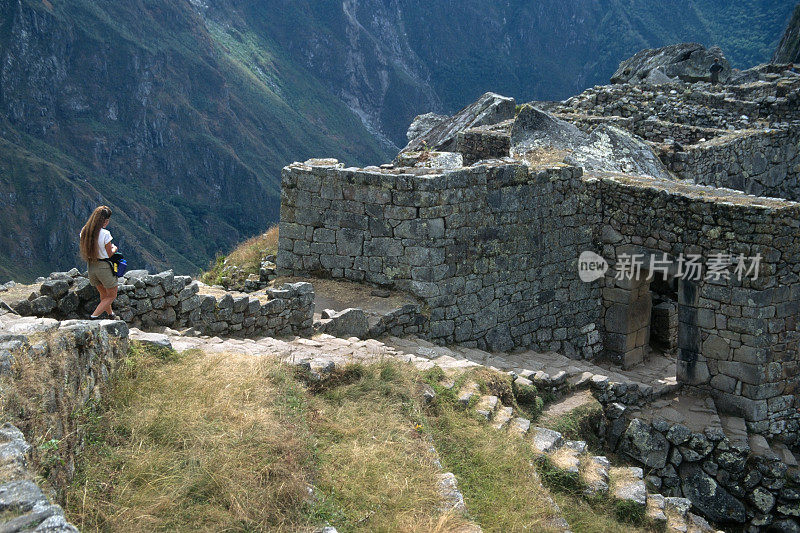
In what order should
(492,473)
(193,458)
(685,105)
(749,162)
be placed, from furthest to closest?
(685,105)
(749,162)
(492,473)
(193,458)

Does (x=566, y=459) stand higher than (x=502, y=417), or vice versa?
(x=502, y=417)

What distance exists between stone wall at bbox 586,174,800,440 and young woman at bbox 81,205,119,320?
762 cm

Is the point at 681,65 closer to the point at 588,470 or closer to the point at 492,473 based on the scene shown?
the point at 588,470

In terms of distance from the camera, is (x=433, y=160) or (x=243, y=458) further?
(x=433, y=160)

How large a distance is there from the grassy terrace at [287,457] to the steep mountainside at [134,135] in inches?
1087

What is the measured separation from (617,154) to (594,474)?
823 cm

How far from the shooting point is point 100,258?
8.05m

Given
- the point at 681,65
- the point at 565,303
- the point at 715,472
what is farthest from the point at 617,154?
the point at 681,65

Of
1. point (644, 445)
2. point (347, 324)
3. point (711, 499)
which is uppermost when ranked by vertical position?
point (347, 324)

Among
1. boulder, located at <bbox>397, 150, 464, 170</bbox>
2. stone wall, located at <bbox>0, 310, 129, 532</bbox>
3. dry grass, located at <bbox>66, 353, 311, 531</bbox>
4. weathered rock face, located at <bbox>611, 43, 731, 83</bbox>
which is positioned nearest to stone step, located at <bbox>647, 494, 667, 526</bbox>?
dry grass, located at <bbox>66, 353, 311, 531</bbox>

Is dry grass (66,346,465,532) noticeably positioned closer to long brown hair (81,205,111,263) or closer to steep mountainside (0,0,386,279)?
long brown hair (81,205,111,263)

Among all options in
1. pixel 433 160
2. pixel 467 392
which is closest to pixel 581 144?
pixel 433 160

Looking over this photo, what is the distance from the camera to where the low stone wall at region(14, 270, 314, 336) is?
8.17m

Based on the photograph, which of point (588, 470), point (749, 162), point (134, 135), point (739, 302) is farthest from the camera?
point (134, 135)
